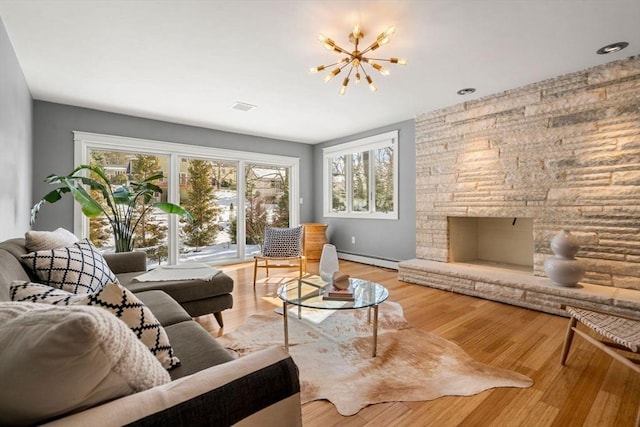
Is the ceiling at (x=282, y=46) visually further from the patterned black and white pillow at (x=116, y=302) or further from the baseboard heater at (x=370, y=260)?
the baseboard heater at (x=370, y=260)

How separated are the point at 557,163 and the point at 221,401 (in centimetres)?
380

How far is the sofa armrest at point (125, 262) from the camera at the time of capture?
8.70ft

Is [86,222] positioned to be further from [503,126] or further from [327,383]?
[503,126]

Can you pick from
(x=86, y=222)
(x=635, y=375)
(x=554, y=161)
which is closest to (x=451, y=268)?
(x=554, y=161)

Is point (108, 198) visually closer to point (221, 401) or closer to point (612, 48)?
point (221, 401)

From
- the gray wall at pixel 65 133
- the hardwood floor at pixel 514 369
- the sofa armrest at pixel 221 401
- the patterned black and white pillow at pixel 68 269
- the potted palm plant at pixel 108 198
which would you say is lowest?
the hardwood floor at pixel 514 369

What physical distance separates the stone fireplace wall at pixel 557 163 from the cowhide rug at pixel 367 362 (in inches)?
76.7

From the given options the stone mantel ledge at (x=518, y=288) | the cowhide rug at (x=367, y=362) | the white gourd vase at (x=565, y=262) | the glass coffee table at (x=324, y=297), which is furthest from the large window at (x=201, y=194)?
the white gourd vase at (x=565, y=262)

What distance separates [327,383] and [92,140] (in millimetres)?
4281

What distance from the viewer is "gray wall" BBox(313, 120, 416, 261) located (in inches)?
183

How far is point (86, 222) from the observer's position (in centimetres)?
405

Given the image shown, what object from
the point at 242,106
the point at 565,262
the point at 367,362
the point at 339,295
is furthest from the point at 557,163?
the point at 242,106

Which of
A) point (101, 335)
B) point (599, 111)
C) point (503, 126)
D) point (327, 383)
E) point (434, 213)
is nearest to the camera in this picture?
point (101, 335)

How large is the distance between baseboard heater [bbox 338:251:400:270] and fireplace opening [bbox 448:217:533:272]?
107 centimetres
